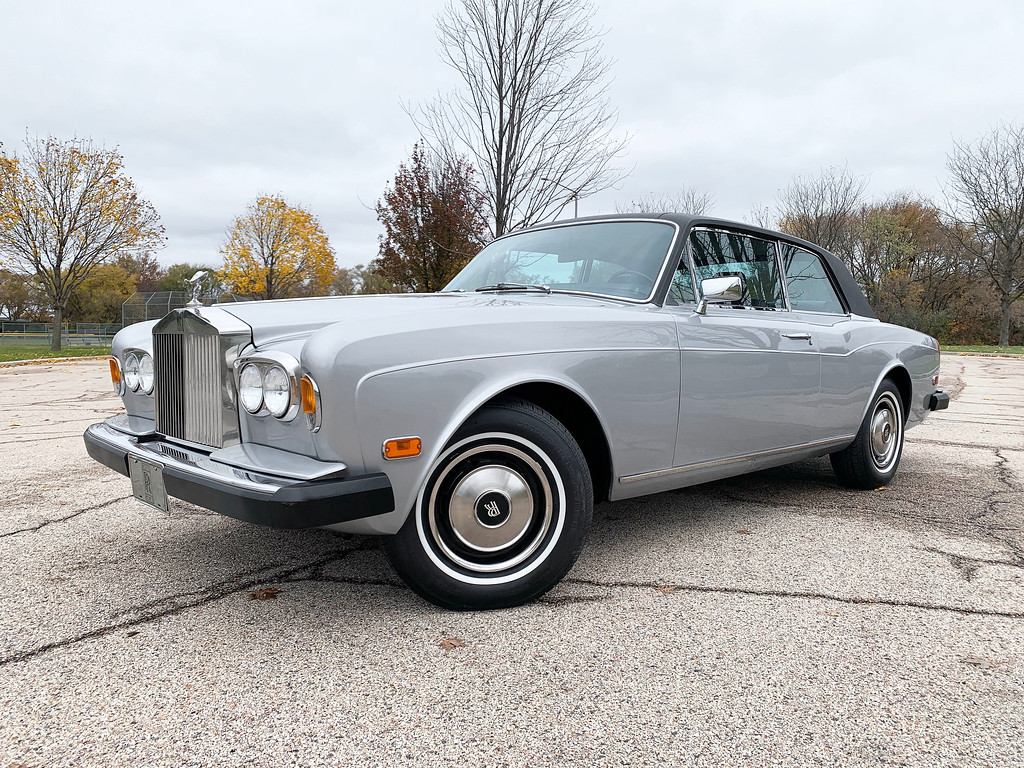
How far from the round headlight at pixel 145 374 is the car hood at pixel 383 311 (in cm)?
56

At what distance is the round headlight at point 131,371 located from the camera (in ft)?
10.3

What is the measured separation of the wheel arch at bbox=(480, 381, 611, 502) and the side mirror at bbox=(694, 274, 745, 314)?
849 mm

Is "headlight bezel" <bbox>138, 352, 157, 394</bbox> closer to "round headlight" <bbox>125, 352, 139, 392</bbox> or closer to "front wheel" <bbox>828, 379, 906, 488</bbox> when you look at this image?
"round headlight" <bbox>125, 352, 139, 392</bbox>

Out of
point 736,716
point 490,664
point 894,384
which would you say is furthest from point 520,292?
point 894,384

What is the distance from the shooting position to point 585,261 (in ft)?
11.4

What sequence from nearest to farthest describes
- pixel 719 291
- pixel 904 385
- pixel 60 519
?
pixel 719 291
pixel 60 519
pixel 904 385

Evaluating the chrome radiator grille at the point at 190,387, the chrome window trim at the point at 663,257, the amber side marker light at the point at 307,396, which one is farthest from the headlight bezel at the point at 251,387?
→ the chrome window trim at the point at 663,257

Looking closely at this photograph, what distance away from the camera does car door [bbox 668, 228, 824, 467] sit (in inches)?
124

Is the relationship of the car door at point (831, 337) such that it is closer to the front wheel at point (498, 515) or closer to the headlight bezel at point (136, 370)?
the front wheel at point (498, 515)

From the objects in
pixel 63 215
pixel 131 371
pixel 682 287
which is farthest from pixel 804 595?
pixel 63 215

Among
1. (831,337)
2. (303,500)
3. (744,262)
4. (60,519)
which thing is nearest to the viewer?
(303,500)

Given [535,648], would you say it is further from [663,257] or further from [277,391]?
[663,257]

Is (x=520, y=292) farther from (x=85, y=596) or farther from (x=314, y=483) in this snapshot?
(x=85, y=596)

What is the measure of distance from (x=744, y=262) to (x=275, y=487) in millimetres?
2817
